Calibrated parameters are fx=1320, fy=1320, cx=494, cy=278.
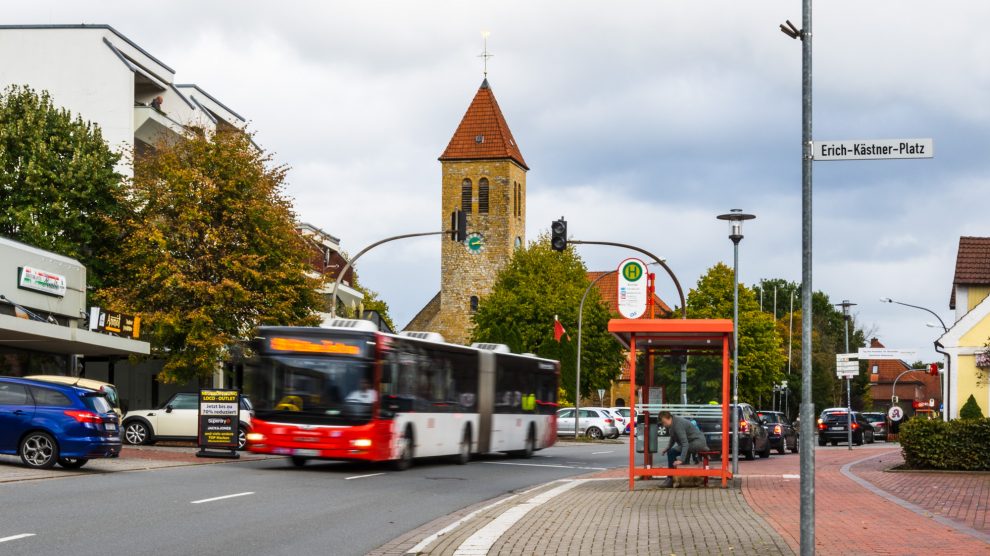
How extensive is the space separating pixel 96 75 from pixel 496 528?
42.1 meters

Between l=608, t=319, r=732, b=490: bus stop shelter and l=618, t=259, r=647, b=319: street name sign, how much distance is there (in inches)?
67.7

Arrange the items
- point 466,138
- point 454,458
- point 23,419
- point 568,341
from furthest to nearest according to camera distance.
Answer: point 466,138 < point 568,341 < point 454,458 < point 23,419

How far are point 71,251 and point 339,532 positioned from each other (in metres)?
30.5

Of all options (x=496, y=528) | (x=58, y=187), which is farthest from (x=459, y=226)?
(x=496, y=528)

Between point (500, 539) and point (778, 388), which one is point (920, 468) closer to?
point (500, 539)

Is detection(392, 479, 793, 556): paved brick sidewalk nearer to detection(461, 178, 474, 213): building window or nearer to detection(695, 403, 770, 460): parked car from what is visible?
detection(695, 403, 770, 460): parked car

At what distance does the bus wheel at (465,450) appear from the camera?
29516mm

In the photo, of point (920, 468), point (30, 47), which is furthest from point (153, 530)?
point (30, 47)

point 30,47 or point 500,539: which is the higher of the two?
point 30,47

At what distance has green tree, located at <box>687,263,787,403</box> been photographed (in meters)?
86.6

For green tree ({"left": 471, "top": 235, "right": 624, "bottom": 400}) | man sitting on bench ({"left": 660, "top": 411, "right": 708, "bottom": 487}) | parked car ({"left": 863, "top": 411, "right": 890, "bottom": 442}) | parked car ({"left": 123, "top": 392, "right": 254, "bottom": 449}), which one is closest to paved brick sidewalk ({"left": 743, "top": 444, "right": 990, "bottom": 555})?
man sitting on bench ({"left": 660, "top": 411, "right": 708, "bottom": 487})

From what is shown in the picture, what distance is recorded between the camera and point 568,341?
200 feet

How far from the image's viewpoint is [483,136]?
106125 mm

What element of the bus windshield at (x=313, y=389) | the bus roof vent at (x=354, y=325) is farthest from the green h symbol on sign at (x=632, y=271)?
the bus windshield at (x=313, y=389)
